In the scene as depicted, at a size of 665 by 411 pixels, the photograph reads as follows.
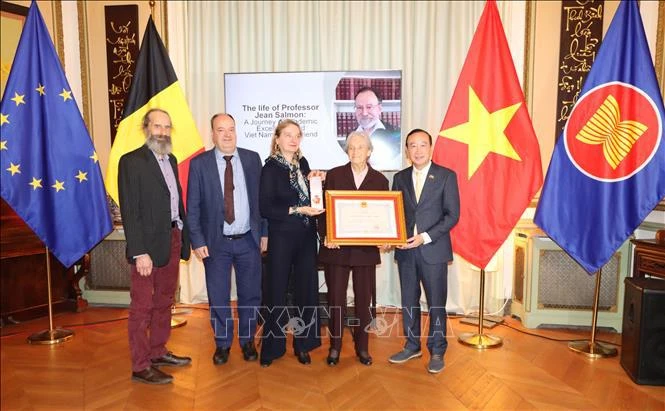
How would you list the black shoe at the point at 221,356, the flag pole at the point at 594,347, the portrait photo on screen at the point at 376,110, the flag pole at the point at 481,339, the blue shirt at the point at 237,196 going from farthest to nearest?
the portrait photo on screen at the point at 376,110 < the flag pole at the point at 481,339 < the flag pole at the point at 594,347 < the black shoe at the point at 221,356 < the blue shirt at the point at 237,196

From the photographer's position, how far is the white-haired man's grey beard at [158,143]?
295cm

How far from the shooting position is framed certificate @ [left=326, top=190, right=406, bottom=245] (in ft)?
9.75

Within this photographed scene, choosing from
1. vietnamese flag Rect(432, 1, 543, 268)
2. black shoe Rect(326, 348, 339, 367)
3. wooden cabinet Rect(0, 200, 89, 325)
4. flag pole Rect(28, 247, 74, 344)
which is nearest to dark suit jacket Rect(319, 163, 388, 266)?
black shoe Rect(326, 348, 339, 367)

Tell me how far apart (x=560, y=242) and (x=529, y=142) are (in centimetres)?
72

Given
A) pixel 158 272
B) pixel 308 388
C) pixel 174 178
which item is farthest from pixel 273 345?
Result: pixel 174 178

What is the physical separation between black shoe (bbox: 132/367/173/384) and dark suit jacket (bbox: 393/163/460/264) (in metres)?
1.73

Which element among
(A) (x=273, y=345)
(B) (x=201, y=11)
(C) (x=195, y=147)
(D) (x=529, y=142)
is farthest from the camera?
(B) (x=201, y=11)

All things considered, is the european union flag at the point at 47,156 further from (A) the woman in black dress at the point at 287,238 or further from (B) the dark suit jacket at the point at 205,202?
(A) the woman in black dress at the point at 287,238

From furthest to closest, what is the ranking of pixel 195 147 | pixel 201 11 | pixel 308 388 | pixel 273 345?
pixel 201 11, pixel 195 147, pixel 273 345, pixel 308 388

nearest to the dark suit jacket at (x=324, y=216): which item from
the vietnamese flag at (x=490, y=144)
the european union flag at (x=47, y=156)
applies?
the vietnamese flag at (x=490, y=144)

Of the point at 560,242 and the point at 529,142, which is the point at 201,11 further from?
the point at 560,242

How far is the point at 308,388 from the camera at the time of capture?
9.61ft

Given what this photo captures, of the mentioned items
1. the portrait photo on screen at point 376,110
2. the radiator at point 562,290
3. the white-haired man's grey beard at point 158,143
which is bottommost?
the radiator at point 562,290

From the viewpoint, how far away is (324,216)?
310cm
